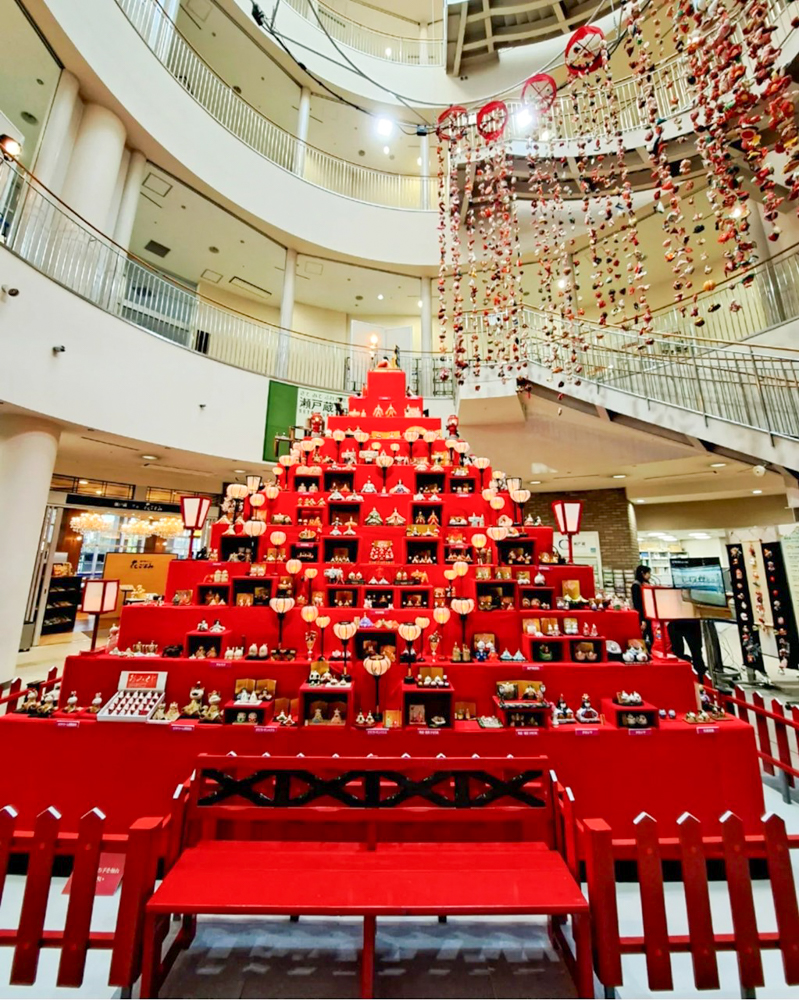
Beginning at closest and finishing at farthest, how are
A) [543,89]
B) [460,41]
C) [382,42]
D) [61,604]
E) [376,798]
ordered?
[376,798] < [543,89] < [61,604] < [460,41] < [382,42]

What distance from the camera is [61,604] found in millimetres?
9086

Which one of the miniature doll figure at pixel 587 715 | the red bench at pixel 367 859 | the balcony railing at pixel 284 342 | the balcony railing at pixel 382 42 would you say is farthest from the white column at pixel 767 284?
the balcony railing at pixel 382 42

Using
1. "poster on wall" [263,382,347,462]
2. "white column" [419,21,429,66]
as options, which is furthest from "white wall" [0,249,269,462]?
"white column" [419,21,429,66]

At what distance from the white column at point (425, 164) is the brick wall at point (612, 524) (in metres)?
7.88

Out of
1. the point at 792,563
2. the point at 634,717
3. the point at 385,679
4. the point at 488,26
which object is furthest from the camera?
the point at 488,26

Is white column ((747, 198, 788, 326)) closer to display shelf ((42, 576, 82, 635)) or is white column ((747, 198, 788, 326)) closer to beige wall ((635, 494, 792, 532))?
beige wall ((635, 494, 792, 532))

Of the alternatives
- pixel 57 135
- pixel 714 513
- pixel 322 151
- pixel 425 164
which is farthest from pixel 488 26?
pixel 714 513

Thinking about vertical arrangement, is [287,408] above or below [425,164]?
below

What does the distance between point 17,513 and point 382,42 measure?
14.5 metres

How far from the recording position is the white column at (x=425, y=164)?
33.4ft

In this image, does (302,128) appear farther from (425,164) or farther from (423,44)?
(423,44)

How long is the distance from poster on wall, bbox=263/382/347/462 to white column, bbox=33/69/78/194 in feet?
12.4

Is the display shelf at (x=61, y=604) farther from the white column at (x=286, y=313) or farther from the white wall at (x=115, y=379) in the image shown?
the white column at (x=286, y=313)

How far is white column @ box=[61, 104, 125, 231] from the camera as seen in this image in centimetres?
588
